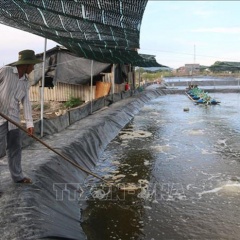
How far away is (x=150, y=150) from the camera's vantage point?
29.5 feet

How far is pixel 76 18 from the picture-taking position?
6402mm

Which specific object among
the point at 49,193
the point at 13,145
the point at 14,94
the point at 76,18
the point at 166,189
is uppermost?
the point at 76,18

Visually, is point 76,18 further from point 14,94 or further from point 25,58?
point 14,94

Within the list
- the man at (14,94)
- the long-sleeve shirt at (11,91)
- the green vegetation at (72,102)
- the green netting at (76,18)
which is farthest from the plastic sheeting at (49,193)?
the green vegetation at (72,102)

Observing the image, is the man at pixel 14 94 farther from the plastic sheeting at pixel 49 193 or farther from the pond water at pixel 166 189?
the pond water at pixel 166 189

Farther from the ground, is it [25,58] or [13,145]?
[25,58]

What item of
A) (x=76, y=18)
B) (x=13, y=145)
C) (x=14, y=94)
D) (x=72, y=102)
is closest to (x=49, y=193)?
(x=13, y=145)

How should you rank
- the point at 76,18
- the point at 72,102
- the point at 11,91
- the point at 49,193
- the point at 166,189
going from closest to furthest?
1. the point at 11,91
2. the point at 49,193
3. the point at 166,189
4. the point at 76,18
5. the point at 72,102

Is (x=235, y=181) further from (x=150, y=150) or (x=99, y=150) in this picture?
(x=99, y=150)

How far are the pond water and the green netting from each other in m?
3.49

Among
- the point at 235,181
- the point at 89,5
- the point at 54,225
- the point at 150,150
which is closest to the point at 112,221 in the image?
the point at 54,225

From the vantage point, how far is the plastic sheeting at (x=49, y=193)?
11.4 ft

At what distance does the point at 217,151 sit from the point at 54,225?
251 inches

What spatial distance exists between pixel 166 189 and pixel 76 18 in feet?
13.5
